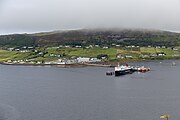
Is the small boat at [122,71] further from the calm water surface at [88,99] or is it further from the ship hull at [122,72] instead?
the calm water surface at [88,99]

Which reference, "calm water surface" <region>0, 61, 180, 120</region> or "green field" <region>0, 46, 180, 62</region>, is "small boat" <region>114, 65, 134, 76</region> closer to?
"calm water surface" <region>0, 61, 180, 120</region>

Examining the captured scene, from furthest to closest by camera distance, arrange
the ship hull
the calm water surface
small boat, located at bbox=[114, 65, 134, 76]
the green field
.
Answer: the green field → small boat, located at bbox=[114, 65, 134, 76] → the ship hull → the calm water surface

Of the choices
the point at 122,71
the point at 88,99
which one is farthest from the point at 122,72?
the point at 88,99

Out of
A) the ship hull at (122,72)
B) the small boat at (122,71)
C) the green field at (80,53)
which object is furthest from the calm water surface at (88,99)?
the green field at (80,53)

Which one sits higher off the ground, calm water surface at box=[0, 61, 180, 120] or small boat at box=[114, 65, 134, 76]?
calm water surface at box=[0, 61, 180, 120]

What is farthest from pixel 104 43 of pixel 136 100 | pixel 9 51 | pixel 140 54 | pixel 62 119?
pixel 62 119

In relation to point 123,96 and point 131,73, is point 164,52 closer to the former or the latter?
point 131,73

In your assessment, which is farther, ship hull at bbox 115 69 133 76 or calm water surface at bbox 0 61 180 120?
ship hull at bbox 115 69 133 76

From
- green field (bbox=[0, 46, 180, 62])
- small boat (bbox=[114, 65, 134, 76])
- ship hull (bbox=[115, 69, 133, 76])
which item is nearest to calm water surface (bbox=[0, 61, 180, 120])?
ship hull (bbox=[115, 69, 133, 76])
